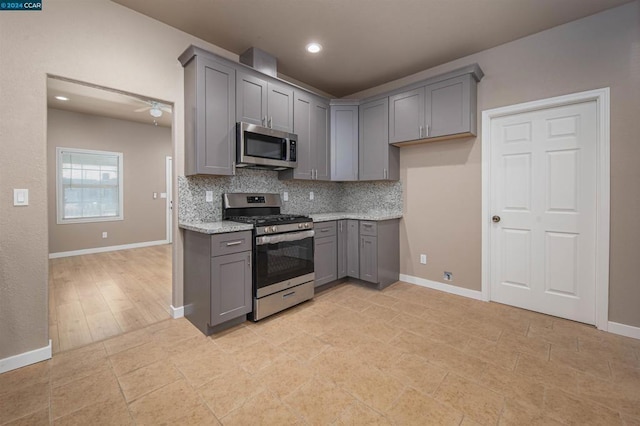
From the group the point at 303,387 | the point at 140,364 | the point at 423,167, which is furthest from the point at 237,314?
the point at 423,167

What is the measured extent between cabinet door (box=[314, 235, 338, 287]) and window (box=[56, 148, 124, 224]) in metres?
4.97

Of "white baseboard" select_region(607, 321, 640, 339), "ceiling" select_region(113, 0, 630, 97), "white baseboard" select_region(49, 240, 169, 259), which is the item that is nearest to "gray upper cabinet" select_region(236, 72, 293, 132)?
"ceiling" select_region(113, 0, 630, 97)

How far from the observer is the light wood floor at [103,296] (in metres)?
2.54

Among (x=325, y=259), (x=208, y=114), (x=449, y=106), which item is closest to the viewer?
(x=208, y=114)

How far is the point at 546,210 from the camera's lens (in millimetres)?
2836

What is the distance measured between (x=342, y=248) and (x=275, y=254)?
3.82 ft

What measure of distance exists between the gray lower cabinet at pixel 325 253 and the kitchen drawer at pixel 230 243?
1.01 m

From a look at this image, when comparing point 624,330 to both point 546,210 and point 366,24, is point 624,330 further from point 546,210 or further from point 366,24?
point 366,24

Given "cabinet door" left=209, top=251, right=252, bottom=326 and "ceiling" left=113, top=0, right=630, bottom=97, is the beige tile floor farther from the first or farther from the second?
"ceiling" left=113, top=0, right=630, bottom=97

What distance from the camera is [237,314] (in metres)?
2.53

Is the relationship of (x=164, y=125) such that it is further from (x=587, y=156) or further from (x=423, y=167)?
(x=587, y=156)

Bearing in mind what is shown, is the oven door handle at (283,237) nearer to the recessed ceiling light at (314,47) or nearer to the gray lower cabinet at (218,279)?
the gray lower cabinet at (218,279)

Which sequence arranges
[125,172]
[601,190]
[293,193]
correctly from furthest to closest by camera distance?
1. [125,172]
2. [293,193]
3. [601,190]

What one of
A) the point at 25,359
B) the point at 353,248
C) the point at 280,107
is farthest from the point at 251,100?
the point at 25,359
